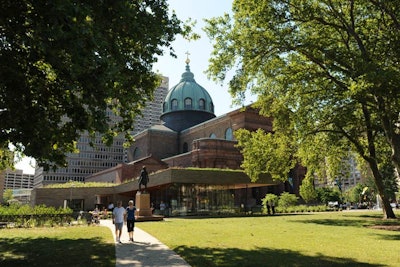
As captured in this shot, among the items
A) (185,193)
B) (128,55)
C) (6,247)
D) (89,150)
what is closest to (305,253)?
(128,55)

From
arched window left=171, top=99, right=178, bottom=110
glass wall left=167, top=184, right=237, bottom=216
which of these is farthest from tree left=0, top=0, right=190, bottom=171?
arched window left=171, top=99, right=178, bottom=110

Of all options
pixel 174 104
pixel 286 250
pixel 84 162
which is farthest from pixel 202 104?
pixel 84 162

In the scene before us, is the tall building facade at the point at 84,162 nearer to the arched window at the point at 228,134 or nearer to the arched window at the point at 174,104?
the arched window at the point at 174,104

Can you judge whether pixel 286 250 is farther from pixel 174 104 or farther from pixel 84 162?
pixel 84 162

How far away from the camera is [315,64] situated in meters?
21.5

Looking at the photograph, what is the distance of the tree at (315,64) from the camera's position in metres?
16.4

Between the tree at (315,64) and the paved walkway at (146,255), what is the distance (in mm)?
9904

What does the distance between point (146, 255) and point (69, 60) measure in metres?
6.13

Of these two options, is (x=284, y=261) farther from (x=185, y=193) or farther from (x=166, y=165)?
(x=166, y=165)

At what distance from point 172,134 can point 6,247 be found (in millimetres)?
59461

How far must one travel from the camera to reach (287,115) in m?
23.8

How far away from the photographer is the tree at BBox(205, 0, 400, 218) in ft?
53.7

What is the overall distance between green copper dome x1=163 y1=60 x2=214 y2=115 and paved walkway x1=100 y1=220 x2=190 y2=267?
60.3 metres

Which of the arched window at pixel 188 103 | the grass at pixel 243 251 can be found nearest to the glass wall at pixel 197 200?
the grass at pixel 243 251
